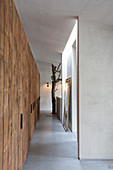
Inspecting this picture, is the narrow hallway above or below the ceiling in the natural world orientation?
below

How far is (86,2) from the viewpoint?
3189 mm

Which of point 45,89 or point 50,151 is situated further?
point 45,89

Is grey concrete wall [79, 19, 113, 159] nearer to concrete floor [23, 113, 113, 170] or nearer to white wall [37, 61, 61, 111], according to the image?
concrete floor [23, 113, 113, 170]

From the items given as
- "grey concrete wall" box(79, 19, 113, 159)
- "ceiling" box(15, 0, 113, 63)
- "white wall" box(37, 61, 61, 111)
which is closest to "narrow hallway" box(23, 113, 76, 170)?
"grey concrete wall" box(79, 19, 113, 159)

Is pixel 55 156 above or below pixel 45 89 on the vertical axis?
below

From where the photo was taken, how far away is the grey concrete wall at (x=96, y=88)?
367 centimetres

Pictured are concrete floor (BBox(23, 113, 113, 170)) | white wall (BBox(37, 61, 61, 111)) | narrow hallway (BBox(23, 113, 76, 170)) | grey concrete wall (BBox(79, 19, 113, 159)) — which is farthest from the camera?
white wall (BBox(37, 61, 61, 111))

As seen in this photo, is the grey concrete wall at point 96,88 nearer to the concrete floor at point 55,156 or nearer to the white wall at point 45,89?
the concrete floor at point 55,156

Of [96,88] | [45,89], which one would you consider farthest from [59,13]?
[45,89]

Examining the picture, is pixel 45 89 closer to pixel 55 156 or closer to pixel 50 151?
pixel 50 151

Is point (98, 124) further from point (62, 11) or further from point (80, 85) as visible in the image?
point (62, 11)

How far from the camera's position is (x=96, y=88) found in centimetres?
375

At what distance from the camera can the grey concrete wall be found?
367 cm

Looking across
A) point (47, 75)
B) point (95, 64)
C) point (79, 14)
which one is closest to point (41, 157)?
Result: point (95, 64)
